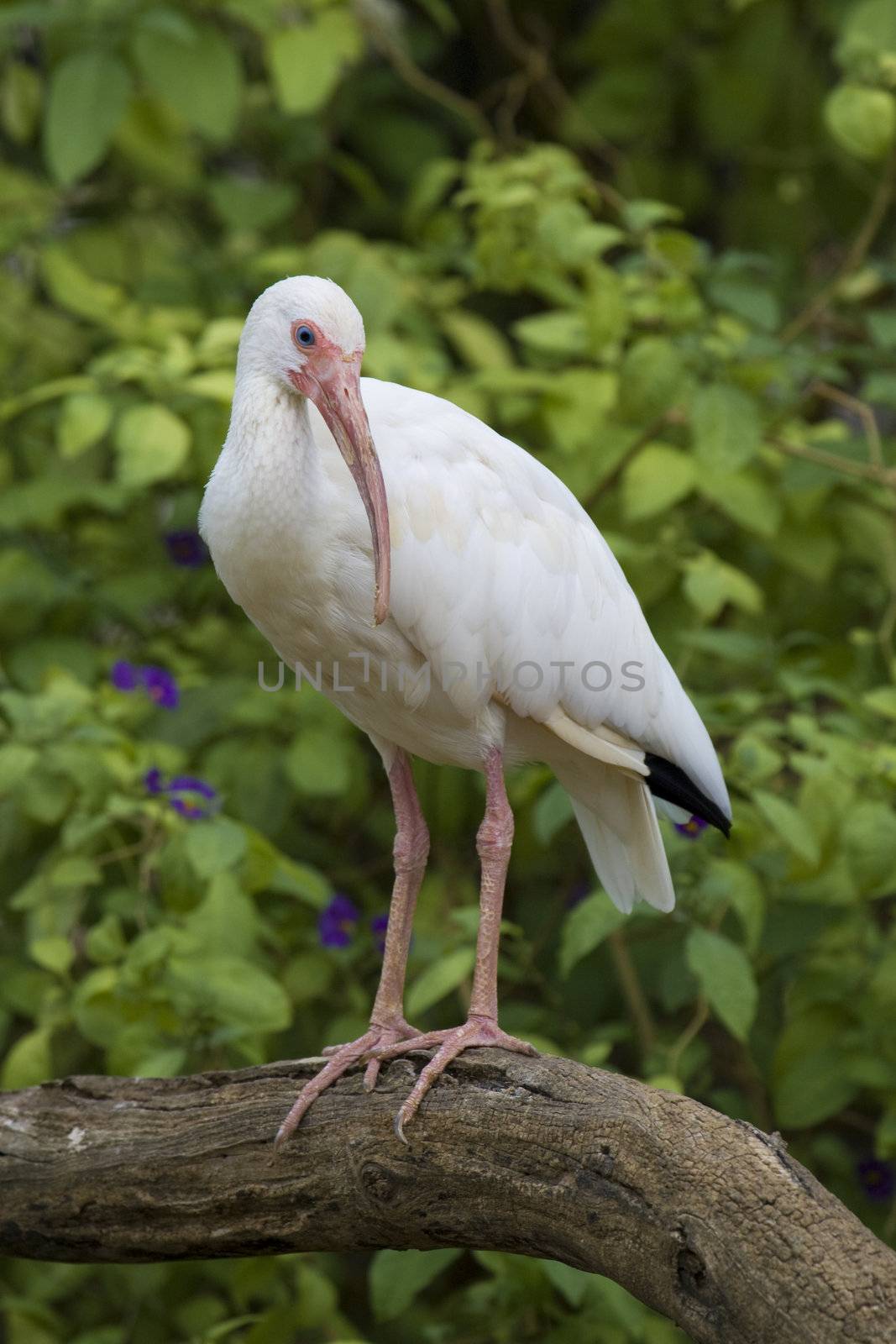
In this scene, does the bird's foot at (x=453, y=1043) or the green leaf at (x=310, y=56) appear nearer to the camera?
→ the bird's foot at (x=453, y=1043)

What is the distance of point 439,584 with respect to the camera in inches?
112

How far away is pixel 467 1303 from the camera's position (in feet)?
12.9

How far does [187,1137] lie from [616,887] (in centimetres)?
105

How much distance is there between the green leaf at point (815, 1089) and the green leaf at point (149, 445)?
6.64ft

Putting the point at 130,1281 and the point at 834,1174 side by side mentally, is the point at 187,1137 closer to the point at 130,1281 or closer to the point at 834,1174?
the point at 130,1281

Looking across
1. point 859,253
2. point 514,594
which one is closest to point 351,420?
point 514,594

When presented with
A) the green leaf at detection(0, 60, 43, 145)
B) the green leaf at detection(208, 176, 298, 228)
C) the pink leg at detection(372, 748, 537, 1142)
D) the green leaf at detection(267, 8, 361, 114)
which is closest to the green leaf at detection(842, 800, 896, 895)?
the pink leg at detection(372, 748, 537, 1142)

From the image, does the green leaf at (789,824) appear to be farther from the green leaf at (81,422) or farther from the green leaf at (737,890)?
the green leaf at (81,422)

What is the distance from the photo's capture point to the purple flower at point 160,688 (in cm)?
399

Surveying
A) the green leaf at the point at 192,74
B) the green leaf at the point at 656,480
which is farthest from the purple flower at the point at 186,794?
the green leaf at the point at 192,74

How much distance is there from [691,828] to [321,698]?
3.49 feet

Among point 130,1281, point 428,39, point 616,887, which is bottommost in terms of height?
point 130,1281

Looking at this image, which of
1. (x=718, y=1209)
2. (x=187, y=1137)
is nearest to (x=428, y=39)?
(x=187, y=1137)

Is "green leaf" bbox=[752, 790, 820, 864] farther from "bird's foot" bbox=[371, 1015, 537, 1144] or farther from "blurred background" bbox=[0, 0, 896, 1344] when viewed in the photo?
"bird's foot" bbox=[371, 1015, 537, 1144]
